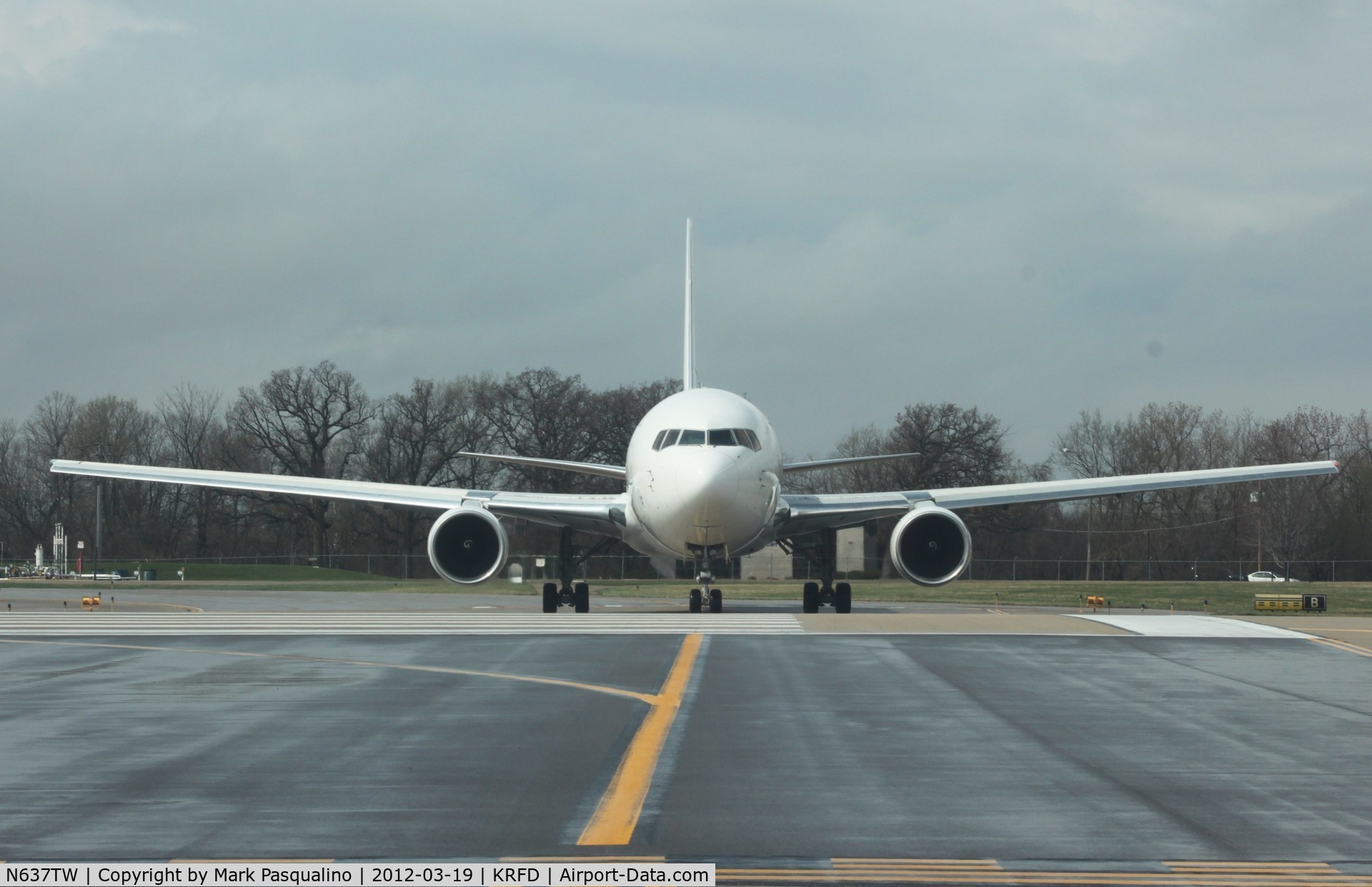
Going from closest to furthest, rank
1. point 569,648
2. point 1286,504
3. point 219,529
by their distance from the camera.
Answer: point 569,648
point 1286,504
point 219,529

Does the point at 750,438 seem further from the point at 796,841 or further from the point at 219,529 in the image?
the point at 219,529

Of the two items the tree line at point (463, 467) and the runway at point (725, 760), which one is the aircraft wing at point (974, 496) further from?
the tree line at point (463, 467)

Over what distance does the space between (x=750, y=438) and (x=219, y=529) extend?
6844 centimetres

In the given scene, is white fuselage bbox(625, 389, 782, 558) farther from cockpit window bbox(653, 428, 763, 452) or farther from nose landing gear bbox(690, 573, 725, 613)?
nose landing gear bbox(690, 573, 725, 613)

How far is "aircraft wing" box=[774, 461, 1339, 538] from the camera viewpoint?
26141mm

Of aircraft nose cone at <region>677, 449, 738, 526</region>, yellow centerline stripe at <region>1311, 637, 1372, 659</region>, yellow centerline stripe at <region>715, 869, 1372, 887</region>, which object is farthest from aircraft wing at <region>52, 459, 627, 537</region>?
yellow centerline stripe at <region>715, 869, 1372, 887</region>

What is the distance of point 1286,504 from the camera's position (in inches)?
2980

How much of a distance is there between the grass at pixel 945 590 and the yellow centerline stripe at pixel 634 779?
69.8ft

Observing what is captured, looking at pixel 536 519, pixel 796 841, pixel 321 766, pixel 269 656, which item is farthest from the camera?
pixel 536 519

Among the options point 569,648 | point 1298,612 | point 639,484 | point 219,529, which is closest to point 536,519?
point 639,484

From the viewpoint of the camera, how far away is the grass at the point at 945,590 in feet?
110

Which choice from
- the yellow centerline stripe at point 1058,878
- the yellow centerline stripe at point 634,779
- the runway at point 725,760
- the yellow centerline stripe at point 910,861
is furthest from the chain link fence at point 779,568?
the yellow centerline stripe at point 1058,878

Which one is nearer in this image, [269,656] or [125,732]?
[125,732]
